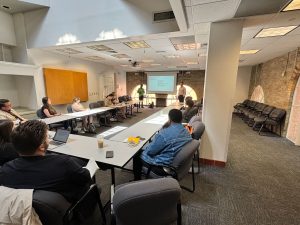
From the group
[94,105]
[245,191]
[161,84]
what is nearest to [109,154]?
[245,191]

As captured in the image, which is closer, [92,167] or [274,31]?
[92,167]

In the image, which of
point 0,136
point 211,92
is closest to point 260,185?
point 211,92

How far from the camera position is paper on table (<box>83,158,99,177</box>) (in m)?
1.48

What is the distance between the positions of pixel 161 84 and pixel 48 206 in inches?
414

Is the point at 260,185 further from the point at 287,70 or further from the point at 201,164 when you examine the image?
the point at 287,70

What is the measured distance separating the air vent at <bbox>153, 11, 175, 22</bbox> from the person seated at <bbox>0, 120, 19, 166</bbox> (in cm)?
331

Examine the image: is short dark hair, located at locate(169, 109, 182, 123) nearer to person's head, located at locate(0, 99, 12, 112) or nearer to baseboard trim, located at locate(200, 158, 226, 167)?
baseboard trim, located at locate(200, 158, 226, 167)

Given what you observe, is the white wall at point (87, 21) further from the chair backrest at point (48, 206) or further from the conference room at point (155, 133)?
the chair backrest at point (48, 206)

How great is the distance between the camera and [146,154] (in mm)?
1941

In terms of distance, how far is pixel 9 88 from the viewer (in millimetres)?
5078

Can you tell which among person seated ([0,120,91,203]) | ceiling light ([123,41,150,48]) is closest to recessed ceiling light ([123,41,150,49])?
ceiling light ([123,41,150,48])

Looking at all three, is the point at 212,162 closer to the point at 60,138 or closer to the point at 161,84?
the point at 60,138

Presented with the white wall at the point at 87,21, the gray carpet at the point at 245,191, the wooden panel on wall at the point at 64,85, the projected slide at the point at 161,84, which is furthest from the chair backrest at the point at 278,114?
the wooden panel on wall at the point at 64,85

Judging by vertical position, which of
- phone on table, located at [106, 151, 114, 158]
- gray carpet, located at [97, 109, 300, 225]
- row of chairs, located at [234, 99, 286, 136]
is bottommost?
gray carpet, located at [97, 109, 300, 225]
